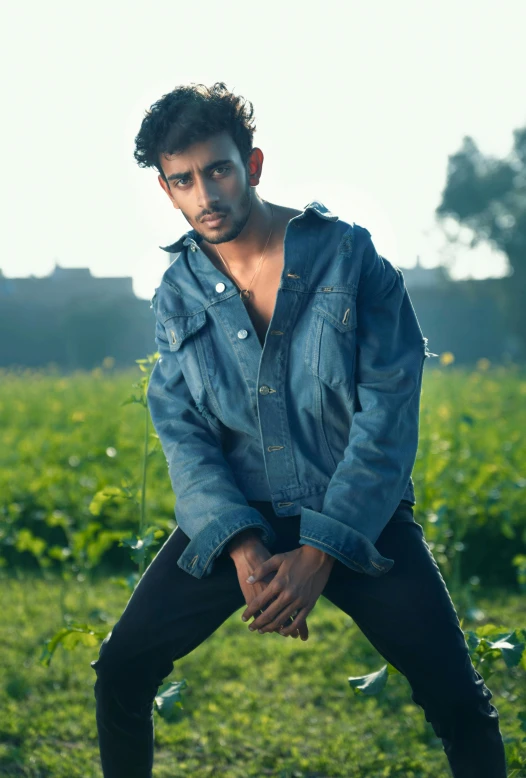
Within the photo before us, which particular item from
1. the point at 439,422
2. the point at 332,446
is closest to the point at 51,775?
the point at 332,446

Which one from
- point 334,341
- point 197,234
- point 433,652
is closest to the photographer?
point 433,652

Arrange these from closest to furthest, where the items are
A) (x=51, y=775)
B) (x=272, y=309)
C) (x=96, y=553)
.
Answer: (x=272, y=309) → (x=51, y=775) → (x=96, y=553)

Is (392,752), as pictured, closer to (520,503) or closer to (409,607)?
(409,607)

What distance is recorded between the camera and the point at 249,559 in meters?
1.96

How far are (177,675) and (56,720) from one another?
69 centimetres

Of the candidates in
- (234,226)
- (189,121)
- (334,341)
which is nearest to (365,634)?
(334,341)

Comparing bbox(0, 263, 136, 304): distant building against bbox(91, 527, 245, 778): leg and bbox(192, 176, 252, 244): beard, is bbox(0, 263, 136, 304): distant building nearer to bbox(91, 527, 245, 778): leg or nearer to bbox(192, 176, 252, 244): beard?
bbox(192, 176, 252, 244): beard

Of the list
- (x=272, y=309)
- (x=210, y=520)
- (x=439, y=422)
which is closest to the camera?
(x=210, y=520)

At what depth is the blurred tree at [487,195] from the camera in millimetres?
43812

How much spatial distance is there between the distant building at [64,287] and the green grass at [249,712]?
21429 mm

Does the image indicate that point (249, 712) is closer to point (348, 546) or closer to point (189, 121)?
point (348, 546)

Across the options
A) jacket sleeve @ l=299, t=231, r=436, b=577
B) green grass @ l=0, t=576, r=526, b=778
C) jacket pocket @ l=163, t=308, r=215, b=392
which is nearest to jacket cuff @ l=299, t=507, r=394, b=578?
jacket sleeve @ l=299, t=231, r=436, b=577

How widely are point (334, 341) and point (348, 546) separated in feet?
1.57

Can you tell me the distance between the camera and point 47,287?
26.6 metres
